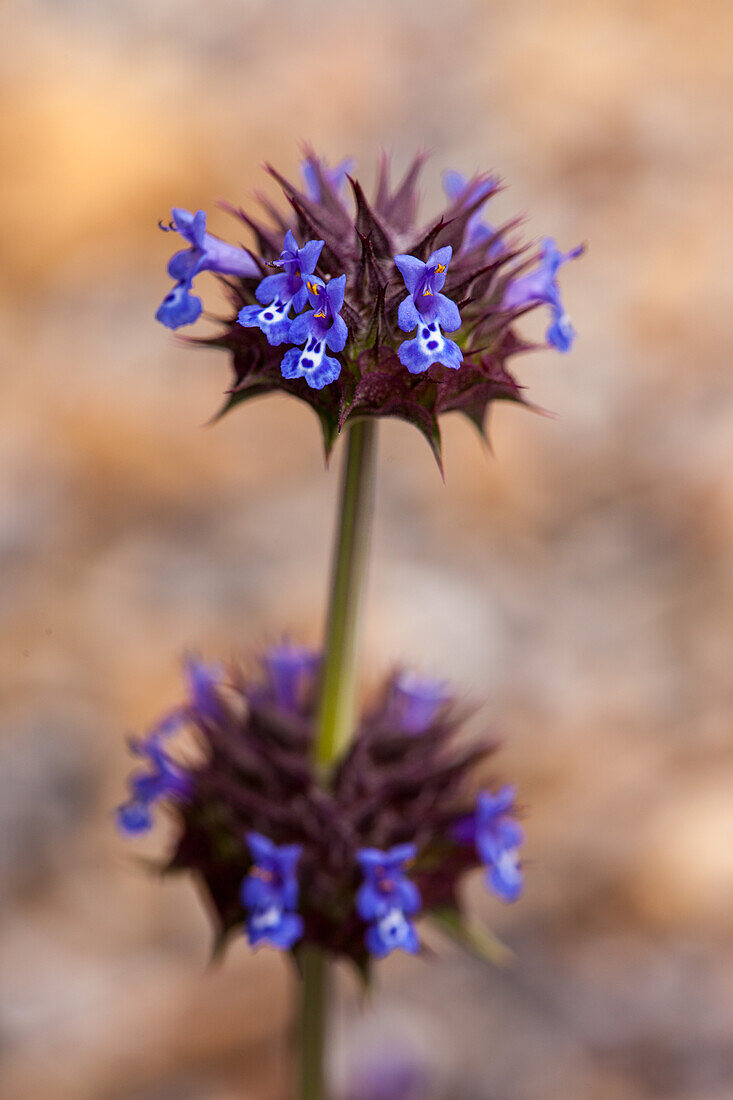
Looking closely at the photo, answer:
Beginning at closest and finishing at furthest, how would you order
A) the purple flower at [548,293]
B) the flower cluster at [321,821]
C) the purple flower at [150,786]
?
the purple flower at [548,293] → the flower cluster at [321,821] → the purple flower at [150,786]

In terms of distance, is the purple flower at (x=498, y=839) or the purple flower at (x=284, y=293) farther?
the purple flower at (x=498, y=839)

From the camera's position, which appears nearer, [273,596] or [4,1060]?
[4,1060]

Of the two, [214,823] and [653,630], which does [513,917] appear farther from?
[214,823]

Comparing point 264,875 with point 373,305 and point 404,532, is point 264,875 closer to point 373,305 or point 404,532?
point 373,305

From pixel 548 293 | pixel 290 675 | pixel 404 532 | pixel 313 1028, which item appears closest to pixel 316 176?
pixel 548 293

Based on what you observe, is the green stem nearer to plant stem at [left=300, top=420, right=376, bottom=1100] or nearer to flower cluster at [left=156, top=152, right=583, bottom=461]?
plant stem at [left=300, top=420, right=376, bottom=1100]

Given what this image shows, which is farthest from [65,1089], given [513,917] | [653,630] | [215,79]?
[215,79]

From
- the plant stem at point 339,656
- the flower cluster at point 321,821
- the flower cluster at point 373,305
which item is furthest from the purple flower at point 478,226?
→ the flower cluster at point 321,821

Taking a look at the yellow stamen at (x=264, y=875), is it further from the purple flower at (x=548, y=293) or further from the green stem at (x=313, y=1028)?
the purple flower at (x=548, y=293)
